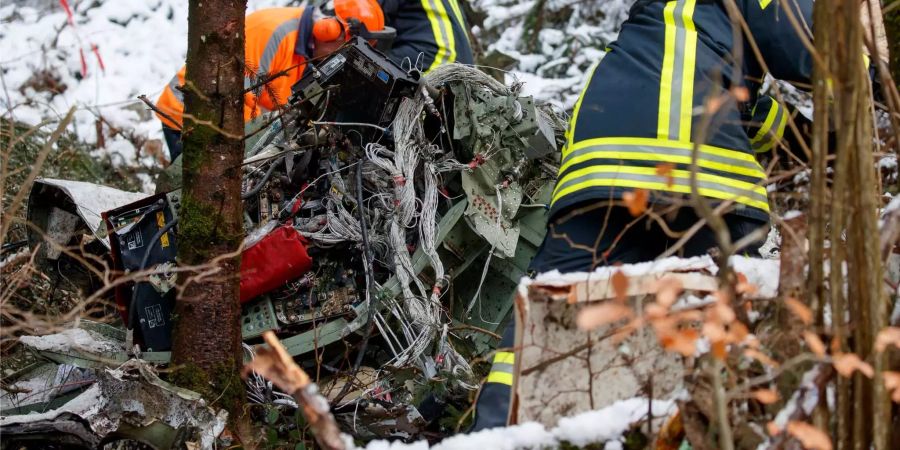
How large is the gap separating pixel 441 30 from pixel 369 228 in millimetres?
1382

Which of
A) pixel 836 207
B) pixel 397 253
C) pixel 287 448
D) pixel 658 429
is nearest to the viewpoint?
pixel 836 207

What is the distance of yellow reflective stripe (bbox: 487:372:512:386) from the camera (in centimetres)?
258

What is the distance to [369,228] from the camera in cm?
367

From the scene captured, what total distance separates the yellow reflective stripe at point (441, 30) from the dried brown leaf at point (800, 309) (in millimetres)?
2906

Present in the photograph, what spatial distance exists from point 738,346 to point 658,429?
286mm

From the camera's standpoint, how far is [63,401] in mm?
3354

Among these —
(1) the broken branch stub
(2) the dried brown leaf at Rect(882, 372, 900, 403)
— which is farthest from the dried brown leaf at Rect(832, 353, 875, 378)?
(1) the broken branch stub

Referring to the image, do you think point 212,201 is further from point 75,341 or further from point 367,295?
point 75,341

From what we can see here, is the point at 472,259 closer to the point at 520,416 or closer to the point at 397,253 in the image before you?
the point at 397,253

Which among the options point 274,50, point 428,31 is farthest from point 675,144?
point 274,50

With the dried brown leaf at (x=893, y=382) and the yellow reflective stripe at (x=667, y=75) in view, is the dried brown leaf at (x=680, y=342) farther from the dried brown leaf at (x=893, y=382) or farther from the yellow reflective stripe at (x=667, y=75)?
the yellow reflective stripe at (x=667, y=75)

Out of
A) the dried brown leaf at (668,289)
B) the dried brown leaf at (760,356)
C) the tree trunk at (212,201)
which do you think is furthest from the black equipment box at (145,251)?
the dried brown leaf at (760,356)

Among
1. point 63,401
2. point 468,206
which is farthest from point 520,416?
point 63,401

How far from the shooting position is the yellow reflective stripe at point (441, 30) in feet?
15.0
